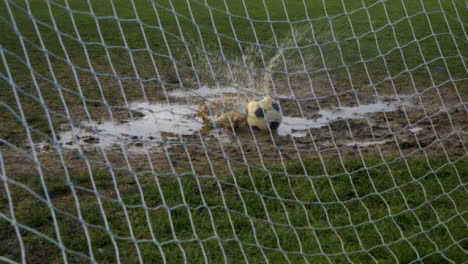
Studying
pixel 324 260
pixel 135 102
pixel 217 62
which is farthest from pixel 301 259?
pixel 217 62

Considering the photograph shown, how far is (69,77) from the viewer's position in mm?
6035

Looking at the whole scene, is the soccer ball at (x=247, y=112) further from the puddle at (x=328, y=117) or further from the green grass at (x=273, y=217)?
the green grass at (x=273, y=217)

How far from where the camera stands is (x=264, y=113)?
434cm

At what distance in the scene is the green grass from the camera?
288 centimetres

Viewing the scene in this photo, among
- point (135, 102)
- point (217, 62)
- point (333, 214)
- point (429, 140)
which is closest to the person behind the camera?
point (333, 214)

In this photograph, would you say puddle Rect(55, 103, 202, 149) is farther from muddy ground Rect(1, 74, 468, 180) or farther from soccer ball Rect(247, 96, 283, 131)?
soccer ball Rect(247, 96, 283, 131)

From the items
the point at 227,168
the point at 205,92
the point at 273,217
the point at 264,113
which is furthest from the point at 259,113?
the point at 273,217

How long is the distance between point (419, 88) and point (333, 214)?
9.71 ft

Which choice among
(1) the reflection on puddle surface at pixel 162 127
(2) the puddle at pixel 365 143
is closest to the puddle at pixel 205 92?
(1) the reflection on puddle surface at pixel 162 127

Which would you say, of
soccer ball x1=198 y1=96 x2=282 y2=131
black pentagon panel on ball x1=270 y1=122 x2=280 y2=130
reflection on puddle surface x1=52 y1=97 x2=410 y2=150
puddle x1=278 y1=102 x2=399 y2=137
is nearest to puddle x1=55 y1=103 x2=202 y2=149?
reflection on puddle surface x1=52 y1=97 x2=410 y2=150

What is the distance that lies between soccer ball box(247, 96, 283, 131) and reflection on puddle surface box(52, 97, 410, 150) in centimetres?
12

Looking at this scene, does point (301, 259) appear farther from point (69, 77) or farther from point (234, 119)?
point (69, 77)

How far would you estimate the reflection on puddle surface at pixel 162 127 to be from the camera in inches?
167

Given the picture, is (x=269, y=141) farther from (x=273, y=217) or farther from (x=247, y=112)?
(x=273, y=217)
